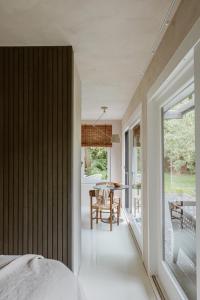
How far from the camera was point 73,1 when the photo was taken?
→ 171cm

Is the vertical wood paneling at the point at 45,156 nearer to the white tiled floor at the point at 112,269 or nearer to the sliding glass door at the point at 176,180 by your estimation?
the white tiled floor at the point at 112,269

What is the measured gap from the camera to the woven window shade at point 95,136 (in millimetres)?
6762

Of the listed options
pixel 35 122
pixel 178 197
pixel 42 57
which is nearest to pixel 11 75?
pixel 42 57

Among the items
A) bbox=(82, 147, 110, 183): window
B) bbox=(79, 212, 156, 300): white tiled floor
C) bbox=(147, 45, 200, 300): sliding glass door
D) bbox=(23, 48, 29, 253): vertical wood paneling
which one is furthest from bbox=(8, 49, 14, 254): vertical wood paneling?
bbox=(82, 147, 110, 183): window

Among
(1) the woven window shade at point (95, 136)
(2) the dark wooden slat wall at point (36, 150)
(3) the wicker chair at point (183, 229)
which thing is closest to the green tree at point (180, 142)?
(3) the wicker chair at point (183, 229)

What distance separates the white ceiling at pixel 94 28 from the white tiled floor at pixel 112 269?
255 centimetres

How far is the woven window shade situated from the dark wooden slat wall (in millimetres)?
4355

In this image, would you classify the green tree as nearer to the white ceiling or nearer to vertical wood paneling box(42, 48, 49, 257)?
the white ceiling

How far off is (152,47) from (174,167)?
1.24 m

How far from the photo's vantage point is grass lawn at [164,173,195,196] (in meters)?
1.89

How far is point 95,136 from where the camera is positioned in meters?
6.80

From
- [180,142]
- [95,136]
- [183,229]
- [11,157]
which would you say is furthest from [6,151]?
[95,136]

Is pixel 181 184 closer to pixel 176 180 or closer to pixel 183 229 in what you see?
pixel 176 180

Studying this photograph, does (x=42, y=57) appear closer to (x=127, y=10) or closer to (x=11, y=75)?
(x=11, y=75)
